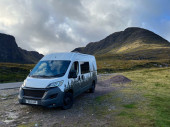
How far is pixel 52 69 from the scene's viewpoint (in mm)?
8164

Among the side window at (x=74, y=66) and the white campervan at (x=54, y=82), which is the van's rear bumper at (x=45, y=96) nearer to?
the white campervan at (x=54, y=82)

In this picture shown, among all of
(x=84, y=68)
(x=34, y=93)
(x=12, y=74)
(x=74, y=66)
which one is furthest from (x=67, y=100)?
(x=12, y=74)

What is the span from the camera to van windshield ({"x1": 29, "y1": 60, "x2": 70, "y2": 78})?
309 inches

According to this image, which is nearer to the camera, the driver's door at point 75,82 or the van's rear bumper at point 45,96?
the van's rear bumper at point 45,96

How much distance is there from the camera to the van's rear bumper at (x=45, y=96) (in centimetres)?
700

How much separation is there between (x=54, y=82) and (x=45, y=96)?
0.74 metres

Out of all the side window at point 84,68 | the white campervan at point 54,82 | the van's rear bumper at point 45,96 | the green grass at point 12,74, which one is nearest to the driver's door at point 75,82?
the white campervan at point 54,82

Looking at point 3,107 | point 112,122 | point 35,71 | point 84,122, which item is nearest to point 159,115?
point 112,122

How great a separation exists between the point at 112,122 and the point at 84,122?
3.74ft

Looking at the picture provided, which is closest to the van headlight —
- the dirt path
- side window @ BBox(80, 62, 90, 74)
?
the dirt path

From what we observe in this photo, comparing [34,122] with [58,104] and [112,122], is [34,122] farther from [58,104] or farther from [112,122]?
[112,122]

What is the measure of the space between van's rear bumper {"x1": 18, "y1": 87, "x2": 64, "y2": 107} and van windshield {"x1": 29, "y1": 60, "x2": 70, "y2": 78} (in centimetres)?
87

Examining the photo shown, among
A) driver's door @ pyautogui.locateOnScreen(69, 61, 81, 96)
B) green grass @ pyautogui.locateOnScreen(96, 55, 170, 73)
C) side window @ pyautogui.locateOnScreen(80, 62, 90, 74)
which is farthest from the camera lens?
green grass @ pyautogui.locateOnScreen(96, 55, 170, 73)

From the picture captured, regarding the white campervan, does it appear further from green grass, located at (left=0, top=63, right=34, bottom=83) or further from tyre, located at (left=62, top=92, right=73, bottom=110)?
green grass, located at (left=0, top=63, right=34, bottom=83)
